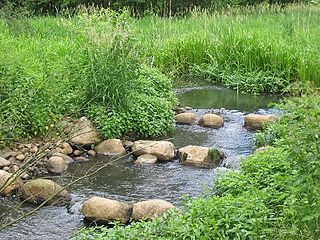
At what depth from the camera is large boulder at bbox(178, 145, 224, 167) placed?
739 cm

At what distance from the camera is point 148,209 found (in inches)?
219

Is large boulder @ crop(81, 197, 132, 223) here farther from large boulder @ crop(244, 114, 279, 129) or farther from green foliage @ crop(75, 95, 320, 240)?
large boulder @ crop(244, 114, 279, 129)

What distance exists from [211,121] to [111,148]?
6.33 ft

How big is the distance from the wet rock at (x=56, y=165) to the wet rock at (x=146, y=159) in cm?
91

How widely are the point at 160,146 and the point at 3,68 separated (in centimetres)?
231

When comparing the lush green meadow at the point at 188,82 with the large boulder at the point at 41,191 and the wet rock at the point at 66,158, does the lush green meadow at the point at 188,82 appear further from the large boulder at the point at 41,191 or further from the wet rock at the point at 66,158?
the large boulder at the point at 41,191

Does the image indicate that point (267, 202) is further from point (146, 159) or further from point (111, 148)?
point (111, 148)

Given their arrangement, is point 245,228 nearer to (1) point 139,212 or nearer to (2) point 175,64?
(1) point 139,212

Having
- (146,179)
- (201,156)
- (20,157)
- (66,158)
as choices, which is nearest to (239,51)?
(201,156)

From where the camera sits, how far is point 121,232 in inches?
173

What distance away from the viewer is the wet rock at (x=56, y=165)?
7.19 meters

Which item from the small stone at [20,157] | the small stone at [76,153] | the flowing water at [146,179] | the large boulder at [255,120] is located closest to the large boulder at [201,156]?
the flowing water at [146,179]

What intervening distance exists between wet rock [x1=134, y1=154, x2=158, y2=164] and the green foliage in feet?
6.94

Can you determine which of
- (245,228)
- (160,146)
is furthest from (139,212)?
(160,146)
